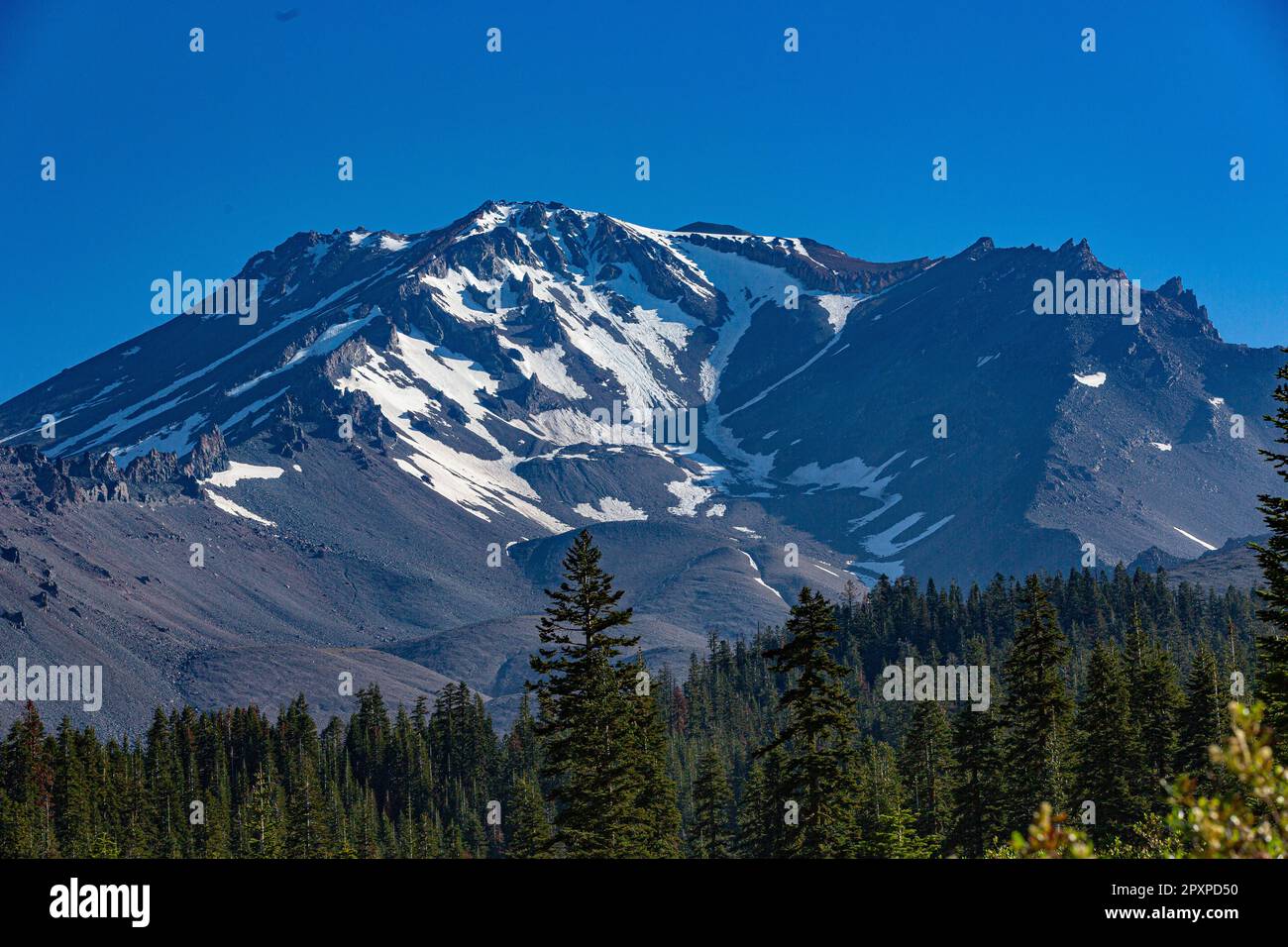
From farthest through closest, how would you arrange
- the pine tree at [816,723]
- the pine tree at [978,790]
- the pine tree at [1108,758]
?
the pine tree at [978,790], the pine tree at [1108,758], the pine tree at [816,723]

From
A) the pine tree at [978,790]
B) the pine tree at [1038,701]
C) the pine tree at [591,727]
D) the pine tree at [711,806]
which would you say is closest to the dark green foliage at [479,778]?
the pine tree at [978,790]

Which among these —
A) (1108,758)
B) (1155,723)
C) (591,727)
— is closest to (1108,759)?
(1108,758)

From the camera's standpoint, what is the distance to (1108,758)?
59.1 m

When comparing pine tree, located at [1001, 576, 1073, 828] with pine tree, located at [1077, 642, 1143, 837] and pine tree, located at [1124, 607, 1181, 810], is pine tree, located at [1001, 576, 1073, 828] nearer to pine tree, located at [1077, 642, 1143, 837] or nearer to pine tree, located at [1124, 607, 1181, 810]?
pine tree, located at [1077, 642, 1143, 837]

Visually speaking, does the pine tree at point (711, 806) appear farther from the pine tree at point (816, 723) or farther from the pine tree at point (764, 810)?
the pine tree at point (816, 723)

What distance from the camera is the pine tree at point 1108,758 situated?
58.5 meters

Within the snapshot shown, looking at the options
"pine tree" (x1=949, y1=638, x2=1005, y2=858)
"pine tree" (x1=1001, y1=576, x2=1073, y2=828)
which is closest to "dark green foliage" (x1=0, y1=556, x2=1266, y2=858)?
"pine tree" (x1=949, y1=638, x2=1005, y2=858)

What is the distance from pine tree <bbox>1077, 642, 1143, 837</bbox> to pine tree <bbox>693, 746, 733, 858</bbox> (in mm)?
20243

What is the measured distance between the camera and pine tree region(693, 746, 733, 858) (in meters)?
72.4

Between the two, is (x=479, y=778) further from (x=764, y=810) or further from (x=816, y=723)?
(x=816, y=723)

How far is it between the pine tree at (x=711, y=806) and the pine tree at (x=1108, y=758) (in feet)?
66.4
